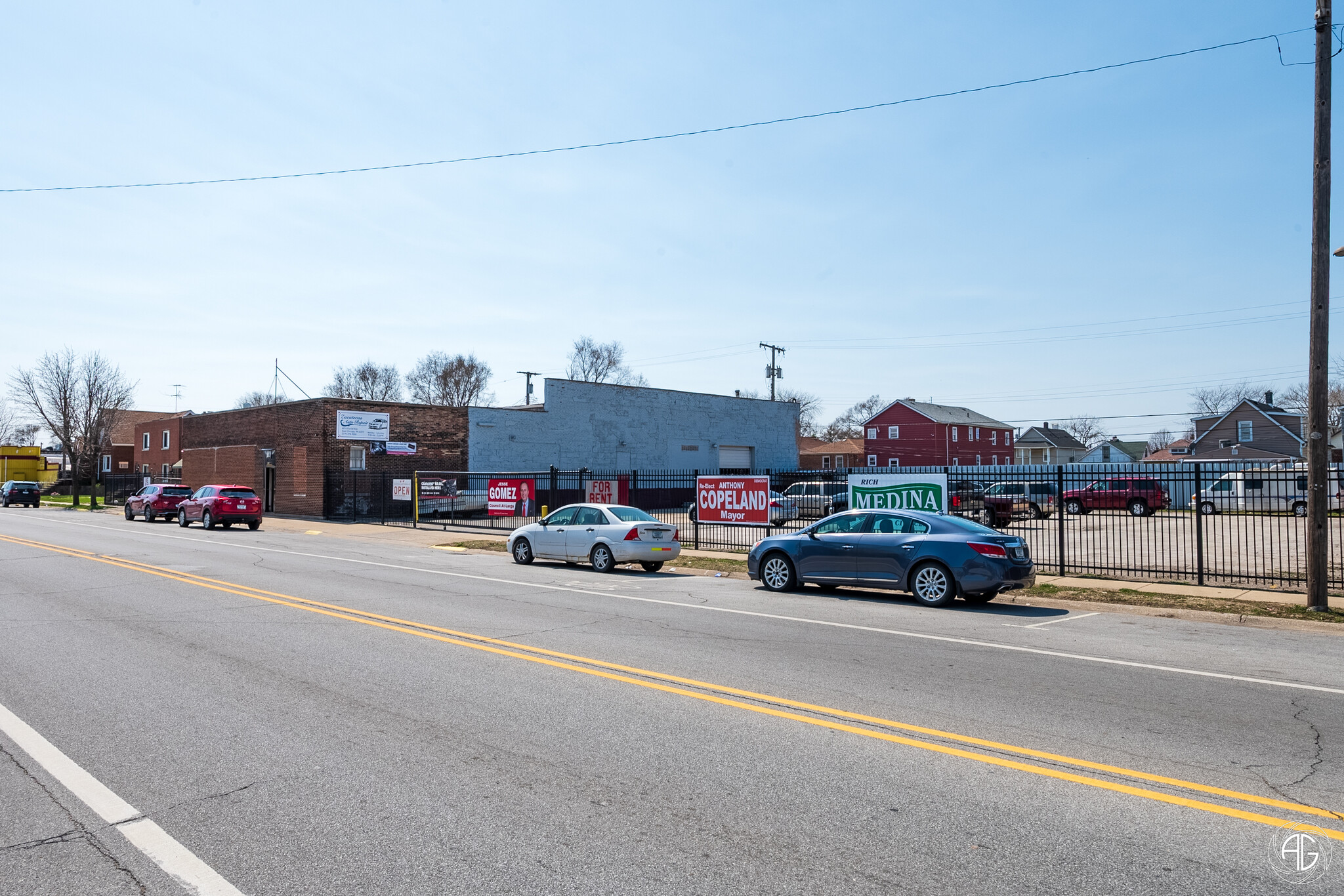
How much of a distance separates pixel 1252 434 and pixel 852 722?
245ft

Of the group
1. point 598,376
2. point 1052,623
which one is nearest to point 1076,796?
point 1052,623

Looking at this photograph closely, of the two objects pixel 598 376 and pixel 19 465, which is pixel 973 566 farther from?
pixel 19 465

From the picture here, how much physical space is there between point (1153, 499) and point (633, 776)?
3896 cm

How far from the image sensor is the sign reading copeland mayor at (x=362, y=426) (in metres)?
38.7

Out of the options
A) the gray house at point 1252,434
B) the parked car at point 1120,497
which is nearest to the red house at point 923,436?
the gray house at point 1252,434

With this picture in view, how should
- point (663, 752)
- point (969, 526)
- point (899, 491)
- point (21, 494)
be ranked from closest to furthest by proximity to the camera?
point (663, 752) < point (969, 526) < point (899, 491) < point (21, 494)

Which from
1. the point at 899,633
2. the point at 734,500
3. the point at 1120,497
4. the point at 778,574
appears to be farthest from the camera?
the point at 1120,497

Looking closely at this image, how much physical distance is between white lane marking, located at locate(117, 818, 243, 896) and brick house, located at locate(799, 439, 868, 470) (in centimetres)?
8725

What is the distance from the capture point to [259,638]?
31.8 feet

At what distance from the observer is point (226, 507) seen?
31906 mm

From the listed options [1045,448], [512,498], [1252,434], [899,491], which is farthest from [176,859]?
[1045,448]

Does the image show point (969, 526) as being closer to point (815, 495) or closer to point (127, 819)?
point (127, 819)

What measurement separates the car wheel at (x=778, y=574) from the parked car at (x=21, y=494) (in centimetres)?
5901

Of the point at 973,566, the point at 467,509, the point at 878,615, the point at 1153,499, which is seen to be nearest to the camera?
the point at 878,615
